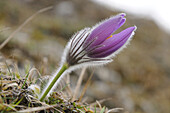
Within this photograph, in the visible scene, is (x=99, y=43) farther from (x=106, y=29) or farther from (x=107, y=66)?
(x=107, y=66)

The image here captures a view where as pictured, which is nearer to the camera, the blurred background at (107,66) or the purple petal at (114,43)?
the purple petal at (114,43)

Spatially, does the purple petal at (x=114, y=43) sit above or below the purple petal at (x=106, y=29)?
below

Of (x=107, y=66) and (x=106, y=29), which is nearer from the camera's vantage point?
(x=106, y=29)

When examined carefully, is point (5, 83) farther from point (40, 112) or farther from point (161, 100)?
point (161, 100)

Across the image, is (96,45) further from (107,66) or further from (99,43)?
(107,66)

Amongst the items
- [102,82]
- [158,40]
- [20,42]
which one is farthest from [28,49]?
[158,40]

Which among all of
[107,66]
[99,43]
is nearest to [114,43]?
[99,43]
